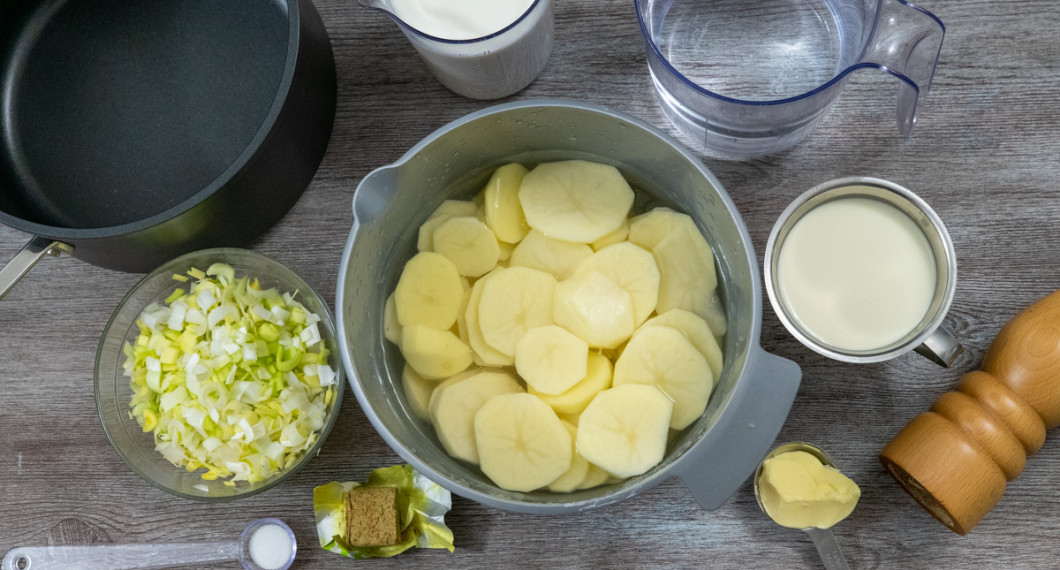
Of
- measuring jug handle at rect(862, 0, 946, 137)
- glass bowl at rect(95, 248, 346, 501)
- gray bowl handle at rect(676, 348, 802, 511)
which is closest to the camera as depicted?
gray bowl handle at rect(676, 348, 802, 511)

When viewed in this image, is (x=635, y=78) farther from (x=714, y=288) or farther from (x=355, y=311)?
→ (x=355, y=311)

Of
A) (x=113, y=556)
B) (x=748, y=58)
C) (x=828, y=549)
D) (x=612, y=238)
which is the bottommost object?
(x=113, y=556)

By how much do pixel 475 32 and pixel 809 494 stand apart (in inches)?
29.3

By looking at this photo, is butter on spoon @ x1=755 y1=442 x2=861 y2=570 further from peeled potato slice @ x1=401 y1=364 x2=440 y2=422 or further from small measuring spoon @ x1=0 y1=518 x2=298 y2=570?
small measuring spoon @ x1=0 y1=518 x2=298 y2=570

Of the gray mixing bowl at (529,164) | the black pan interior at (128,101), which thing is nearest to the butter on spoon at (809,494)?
the gray mixing bowl at (529,164)

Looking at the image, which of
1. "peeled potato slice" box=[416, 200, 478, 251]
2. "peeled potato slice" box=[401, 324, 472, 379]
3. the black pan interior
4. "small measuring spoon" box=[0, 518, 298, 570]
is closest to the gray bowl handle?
"peeled potato slice" box=[401, 324, 472, 379]

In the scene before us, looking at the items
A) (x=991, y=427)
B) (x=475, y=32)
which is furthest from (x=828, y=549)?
(x=475, y=32)

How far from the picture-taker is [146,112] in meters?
1.17

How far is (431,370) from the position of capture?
1.00 m

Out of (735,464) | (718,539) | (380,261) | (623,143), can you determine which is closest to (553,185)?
(623,143)

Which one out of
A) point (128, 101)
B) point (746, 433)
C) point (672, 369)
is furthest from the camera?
point (128, 101)

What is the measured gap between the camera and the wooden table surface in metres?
1.10

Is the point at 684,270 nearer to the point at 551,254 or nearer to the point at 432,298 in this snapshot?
the point at 551,254

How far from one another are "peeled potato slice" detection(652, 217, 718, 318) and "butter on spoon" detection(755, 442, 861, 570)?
237mm
